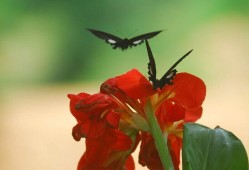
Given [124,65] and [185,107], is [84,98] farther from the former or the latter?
[124,65]

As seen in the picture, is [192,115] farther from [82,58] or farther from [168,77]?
[82,58]

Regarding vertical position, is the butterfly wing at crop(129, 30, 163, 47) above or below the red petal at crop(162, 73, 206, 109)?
above

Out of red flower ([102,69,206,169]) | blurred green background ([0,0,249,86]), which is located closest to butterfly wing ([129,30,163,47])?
red flower ([102,69,206,169])

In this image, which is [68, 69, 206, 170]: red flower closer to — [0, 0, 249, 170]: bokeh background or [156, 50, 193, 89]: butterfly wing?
[156, 50, 193, 89]: butterfly wing

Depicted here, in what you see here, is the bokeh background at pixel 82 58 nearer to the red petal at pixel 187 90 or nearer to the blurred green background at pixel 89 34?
the blurred green background at pixel 89 34

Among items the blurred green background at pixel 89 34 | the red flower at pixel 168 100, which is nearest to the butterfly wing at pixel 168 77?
the red flower at pixel 168 100

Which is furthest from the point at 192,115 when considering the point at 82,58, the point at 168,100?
the point at 82,58

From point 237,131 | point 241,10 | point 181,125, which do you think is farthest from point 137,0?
point 181,125
